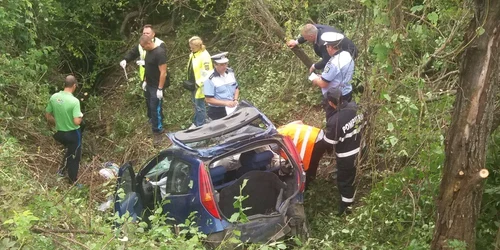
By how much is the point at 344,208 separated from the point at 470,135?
2734 millimetres

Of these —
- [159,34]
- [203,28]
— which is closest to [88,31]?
[159,34]

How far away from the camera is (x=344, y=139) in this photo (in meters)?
6.76

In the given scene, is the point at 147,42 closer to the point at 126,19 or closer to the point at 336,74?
the point at 336,74

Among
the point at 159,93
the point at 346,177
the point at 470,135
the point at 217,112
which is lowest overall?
the point at 159,93

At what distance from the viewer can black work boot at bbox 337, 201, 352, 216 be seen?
694 cm

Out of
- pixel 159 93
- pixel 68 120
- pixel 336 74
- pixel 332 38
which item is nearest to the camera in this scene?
pixel 336 74

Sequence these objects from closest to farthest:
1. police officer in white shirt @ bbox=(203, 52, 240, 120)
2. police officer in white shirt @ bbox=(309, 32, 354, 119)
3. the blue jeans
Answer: police officer in white shirt @ bbox=(309, 32, 354, 119) < police officer in white shirt @ bbox=(203, 52, 240, 120) < the blue jeans

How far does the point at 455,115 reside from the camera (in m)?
4.53

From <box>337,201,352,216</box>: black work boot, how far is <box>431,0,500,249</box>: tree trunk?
2123 millimetres

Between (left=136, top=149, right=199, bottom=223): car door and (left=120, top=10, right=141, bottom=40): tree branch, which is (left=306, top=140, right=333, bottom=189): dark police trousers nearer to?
(left=136, top=149, right=199, bottom=223): car door

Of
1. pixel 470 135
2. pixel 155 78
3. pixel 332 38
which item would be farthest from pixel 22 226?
pixel 155 78

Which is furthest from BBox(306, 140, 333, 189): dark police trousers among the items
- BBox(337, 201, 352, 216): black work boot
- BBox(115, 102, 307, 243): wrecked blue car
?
BBox(115, 102, 307, 243): wrecked blue car

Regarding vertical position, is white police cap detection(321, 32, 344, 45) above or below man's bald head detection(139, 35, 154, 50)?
above

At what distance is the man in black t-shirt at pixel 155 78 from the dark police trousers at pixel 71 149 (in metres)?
1.68
